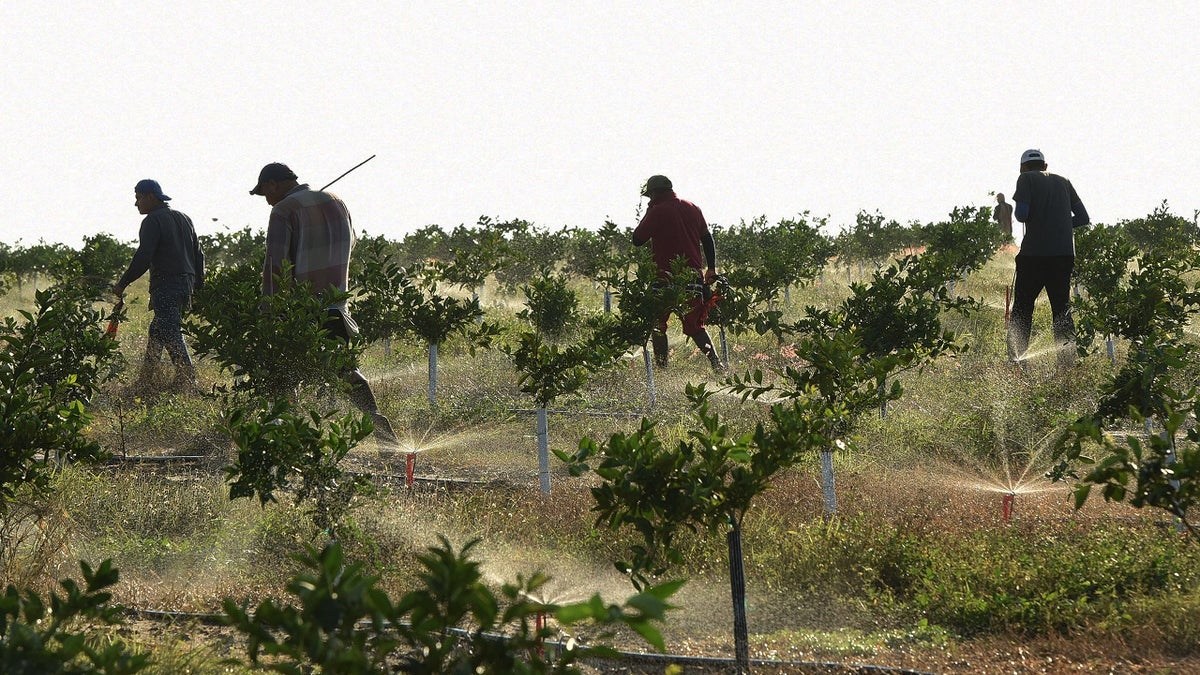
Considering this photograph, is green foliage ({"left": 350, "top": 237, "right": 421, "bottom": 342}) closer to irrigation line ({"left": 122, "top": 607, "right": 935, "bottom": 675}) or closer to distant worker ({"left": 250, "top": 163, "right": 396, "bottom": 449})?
distant worker ({"left": 250, "top": 163, "right": 396, "bottom": 449})

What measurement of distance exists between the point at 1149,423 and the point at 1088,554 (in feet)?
8.77

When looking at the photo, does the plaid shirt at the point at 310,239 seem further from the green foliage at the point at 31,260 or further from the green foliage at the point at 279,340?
the green foliage at the point at 31,260

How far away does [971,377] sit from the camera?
400 inches

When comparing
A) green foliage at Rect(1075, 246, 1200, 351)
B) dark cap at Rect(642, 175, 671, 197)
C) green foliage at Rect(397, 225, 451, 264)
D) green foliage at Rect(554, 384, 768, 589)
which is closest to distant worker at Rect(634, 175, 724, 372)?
dark cap at Rect(642, 175, 671, 197)

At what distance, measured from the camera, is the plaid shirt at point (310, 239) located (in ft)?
22.1

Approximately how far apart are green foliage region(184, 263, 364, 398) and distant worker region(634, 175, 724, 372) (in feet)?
14.8

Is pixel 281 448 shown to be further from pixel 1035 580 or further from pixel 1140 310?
pixel 1140 310

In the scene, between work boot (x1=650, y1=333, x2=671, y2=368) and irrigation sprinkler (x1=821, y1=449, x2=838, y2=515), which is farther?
work boot (x1=650, y1=333, x2=671, y2=368)

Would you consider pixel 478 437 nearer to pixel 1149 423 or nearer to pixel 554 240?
pixel 1149 423

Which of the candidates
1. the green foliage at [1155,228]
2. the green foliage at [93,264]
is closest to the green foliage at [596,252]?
the green foliage at [93,264]

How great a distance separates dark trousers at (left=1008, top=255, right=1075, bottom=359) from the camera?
9539 mm

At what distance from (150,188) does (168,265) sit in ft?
2.39

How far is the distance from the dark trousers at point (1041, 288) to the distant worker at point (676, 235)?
293 centimetres

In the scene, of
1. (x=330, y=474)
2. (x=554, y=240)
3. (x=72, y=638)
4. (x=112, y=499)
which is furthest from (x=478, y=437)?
(x=554, y=240)
